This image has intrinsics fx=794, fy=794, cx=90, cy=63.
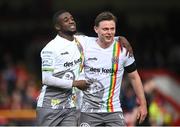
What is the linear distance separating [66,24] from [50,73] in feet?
2.08

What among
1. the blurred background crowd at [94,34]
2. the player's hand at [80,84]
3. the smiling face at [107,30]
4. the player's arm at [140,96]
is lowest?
the blurred background crowd at [94,34]

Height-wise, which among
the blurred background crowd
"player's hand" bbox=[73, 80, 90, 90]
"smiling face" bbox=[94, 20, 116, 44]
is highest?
"smiling face" bbox=[94, 20, 116, 44]

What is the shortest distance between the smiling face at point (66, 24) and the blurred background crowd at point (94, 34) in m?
7.88

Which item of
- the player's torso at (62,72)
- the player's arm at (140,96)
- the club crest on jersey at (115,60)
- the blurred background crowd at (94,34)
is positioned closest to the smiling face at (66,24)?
the player's torso at (62,72)

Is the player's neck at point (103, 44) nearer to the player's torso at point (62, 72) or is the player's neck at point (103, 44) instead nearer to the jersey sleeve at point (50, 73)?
the player's torso at point (62, 72)

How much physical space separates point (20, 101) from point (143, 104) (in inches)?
279

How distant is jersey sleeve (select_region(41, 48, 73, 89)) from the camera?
9.22 metres

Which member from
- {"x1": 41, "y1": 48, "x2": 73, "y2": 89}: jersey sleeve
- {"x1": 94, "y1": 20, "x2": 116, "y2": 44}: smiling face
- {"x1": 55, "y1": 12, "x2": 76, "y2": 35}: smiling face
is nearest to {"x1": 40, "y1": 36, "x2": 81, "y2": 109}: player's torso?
{"x1": 41, "y1": 48, "x2": 73, "y2": 89}: jersey sleeve

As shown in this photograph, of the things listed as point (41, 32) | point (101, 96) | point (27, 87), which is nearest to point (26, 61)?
point (41, 32)

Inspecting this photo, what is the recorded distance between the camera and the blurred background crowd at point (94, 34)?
63.5 feet

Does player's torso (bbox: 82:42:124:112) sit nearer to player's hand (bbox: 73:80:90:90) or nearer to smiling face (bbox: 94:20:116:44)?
smiling face (bbox: 94:20:116:44)

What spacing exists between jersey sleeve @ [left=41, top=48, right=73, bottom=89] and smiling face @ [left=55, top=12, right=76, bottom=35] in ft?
1.14

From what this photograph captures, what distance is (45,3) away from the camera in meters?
22.6

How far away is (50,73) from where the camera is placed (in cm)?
927
